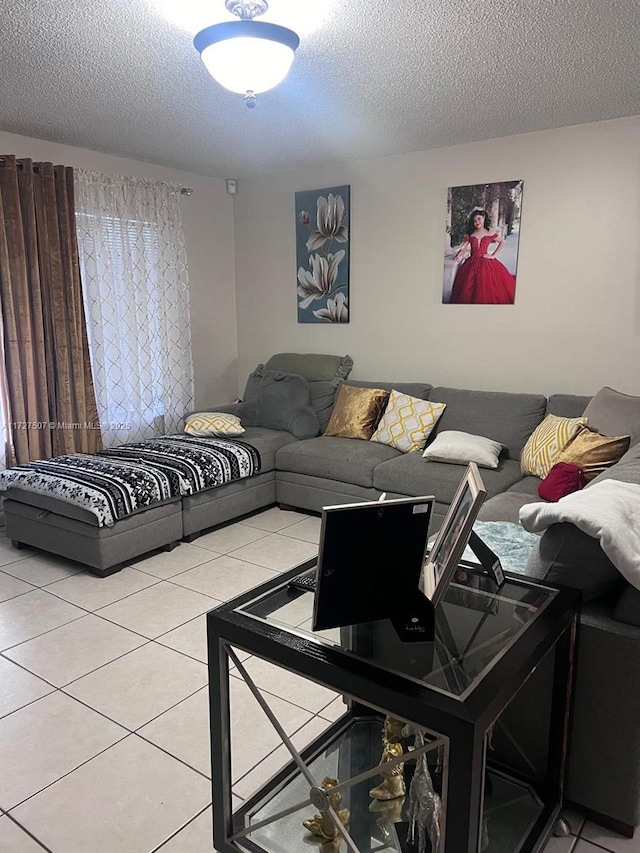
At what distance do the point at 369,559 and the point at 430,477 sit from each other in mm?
2360

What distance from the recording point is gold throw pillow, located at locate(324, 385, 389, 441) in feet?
14.2

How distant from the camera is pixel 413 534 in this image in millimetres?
1298

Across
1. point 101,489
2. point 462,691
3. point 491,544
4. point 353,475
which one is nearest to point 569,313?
point 353,475

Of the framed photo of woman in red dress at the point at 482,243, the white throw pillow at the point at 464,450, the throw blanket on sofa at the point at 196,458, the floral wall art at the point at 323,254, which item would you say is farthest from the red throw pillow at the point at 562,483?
the floral wall art at the point at 323,254

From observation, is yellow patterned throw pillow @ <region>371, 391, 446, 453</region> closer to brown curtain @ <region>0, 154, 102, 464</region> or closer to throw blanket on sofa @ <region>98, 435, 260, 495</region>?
throw blanket on sofa @ <region>98, 435, 260, 495</region>

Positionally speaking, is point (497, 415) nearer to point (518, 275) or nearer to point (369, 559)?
point (518, 275)

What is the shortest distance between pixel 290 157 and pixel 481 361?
78.8 inches

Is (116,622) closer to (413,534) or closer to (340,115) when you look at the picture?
(413,534)

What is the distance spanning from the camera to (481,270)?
13.6ft

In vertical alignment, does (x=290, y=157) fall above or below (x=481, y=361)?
above

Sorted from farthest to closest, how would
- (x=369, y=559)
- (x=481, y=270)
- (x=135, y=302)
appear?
(x=135, y=302) < (x=481, y=270) < (x=369, y=559)

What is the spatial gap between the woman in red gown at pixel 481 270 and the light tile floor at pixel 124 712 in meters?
2.18

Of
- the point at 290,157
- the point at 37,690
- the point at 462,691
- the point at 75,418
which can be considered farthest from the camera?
the point at 290,157

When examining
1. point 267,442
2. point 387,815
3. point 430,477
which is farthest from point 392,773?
point 267,442
